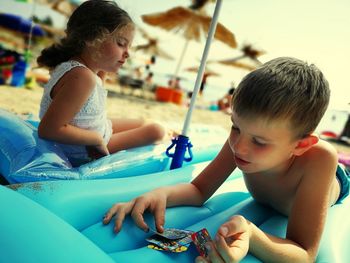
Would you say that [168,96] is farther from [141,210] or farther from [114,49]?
[141,210]

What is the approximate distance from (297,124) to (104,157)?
32.5 inches

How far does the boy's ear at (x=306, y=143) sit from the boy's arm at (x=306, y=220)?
0.05 meters

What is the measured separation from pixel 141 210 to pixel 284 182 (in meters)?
0.43

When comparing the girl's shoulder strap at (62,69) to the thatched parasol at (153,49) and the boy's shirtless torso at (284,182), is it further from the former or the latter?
the thatched parasol at (153,49)

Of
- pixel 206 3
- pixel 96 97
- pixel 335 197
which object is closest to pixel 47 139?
pixel 96 97

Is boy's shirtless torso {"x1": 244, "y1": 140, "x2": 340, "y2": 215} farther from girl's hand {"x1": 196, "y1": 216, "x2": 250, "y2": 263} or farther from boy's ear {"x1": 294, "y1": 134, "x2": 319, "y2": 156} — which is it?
girl's hand {"x1": 196, "y1": 216, "x2": 250, "y2": 263}

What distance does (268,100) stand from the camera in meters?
0.82

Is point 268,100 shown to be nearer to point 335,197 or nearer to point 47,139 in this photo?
point 335,197

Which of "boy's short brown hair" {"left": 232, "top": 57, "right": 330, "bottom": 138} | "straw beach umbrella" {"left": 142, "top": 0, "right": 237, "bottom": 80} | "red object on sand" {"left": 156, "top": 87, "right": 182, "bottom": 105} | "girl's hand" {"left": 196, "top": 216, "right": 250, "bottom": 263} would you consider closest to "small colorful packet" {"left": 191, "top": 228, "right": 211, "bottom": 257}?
"girl's hand" {"left": 196, "top": 216, "right": 250, "bottom": 263}

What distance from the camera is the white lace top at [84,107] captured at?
1379 mm

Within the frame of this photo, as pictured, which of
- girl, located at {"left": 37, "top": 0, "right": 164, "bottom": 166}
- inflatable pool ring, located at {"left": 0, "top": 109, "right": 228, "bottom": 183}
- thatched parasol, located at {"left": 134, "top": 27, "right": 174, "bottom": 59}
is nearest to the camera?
inflatable pool ring, located at {"left": 0, "top": 109, "right": 228, "bottom": 183}

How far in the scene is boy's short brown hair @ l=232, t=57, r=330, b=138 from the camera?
2.70ft

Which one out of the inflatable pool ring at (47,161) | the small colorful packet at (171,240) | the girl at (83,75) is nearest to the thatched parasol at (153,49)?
the girl at (83,75)

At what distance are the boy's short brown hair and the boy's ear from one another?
0.02 m
